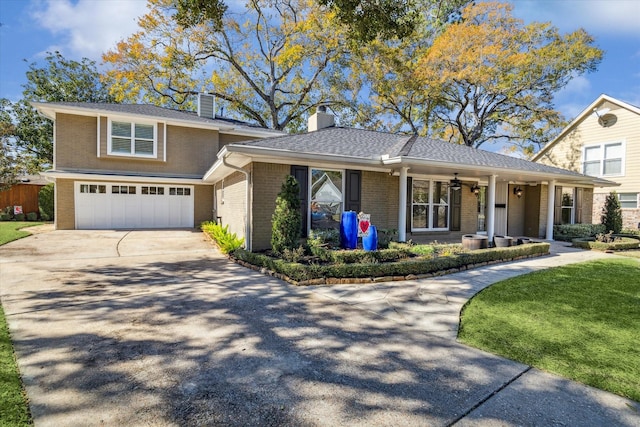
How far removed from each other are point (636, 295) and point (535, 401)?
200 inches

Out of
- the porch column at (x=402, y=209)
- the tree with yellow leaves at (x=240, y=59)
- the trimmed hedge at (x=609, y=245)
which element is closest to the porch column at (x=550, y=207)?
the trimmed hedge at (x=609, y=245)

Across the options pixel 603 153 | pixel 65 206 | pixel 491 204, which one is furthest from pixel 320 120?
pixel 603 153

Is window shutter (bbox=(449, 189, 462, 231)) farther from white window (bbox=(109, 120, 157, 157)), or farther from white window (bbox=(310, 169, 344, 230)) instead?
white window (bbox=(109, 120, 157, 157))

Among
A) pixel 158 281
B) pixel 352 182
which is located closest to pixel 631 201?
pixel 352 182

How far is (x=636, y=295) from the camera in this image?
594 centimetres

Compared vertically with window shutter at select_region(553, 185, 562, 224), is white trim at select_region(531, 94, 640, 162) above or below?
above

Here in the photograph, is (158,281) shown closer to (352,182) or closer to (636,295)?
(352,182)

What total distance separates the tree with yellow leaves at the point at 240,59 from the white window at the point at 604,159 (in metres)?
16.5

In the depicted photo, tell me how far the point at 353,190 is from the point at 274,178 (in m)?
2.59

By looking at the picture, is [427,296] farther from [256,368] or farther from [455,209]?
[455,209]

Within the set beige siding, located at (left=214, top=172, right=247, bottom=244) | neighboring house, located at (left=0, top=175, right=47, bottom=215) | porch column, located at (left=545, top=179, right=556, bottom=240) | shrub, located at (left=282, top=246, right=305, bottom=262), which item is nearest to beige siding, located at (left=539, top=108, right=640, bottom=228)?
porch column, located at (left=545, top=179, right=556, bottom=240)

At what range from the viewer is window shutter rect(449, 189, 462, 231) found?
41.1ft

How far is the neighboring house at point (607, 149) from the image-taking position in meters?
17.3

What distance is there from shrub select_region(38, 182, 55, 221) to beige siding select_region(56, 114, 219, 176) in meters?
6.27
